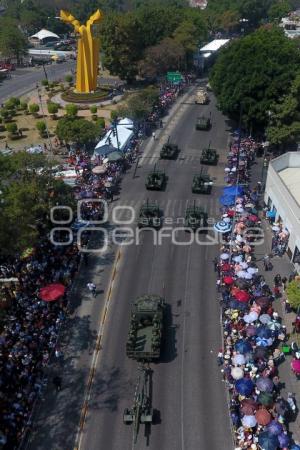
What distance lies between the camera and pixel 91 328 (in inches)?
1407

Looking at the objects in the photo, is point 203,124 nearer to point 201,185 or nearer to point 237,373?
point 201,185

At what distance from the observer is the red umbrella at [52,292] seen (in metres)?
35.1

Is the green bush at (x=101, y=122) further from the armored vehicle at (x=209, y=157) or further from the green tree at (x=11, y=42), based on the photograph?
the green tree at (x=11, y=42)

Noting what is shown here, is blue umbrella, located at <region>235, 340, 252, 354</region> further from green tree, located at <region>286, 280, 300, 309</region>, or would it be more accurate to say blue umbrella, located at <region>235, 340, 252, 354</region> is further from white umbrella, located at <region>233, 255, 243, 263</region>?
white umbrella, located at <region>233, 255, 243, 263</region>

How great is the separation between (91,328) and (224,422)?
13193mm

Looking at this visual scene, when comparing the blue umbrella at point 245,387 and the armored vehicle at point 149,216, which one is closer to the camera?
the blue umbrella at point 245,387

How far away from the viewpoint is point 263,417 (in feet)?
87.5

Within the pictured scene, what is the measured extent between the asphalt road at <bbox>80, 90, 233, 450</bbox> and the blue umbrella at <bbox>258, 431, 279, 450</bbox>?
106 inches

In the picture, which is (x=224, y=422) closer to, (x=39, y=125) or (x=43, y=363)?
(x=43, y=363)

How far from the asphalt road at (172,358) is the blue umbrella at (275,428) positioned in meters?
3.03

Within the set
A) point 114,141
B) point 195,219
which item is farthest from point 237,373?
point 114,141

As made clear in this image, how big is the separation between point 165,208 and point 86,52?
4454 cm

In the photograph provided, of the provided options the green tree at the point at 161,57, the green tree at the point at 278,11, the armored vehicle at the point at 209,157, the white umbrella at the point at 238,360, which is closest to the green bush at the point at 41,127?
the armored vehicle at the point at 209,157

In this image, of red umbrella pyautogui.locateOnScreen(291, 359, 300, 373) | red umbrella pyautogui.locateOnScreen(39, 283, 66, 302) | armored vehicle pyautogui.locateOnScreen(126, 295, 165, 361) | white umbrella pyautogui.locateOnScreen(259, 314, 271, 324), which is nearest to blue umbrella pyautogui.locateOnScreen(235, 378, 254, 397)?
red umbrella pyautogui.locateOnScreen(291, 359, 300, 373)
